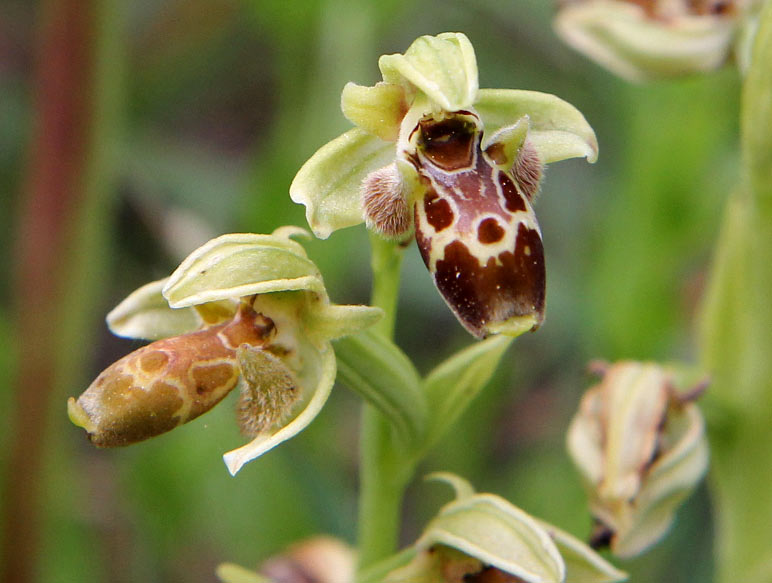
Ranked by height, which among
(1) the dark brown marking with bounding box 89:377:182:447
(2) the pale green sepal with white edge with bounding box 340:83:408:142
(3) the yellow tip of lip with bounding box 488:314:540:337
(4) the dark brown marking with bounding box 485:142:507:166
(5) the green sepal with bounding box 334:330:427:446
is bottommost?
(5) the green sepal with bounding box 334:330:427:446

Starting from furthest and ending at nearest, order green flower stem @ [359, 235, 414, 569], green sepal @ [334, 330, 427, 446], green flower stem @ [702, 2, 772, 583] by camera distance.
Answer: green flower stem @ [702, 2, 772, 583] → green flower stem @ [359, 235, 414, 569] → green sepal @ [334, 330, 427, 446]

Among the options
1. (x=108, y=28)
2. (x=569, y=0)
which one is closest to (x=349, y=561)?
(x=569, y=0)

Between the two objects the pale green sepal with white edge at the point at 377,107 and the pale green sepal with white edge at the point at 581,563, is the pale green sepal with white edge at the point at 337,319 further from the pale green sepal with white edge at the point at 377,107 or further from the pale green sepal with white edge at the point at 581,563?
the pale green sepal with white edge at the point at 581,563

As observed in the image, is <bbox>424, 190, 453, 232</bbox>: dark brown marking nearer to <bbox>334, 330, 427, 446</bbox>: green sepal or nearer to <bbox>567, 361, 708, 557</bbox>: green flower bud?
<bbox>334, 330, 427, 446</bbox>: green sepal

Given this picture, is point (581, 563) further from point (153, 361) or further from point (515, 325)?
point (153, 361)

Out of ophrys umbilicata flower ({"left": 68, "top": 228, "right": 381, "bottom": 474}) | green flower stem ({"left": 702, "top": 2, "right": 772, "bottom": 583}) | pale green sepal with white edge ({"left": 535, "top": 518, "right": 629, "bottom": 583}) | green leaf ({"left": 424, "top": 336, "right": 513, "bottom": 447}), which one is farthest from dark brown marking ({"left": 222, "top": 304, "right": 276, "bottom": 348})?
green flower stem ({"left": 702, "top": 2, "right": 772, "bottom": 583})

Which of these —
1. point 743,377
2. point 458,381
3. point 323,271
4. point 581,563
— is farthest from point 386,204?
point 323,271

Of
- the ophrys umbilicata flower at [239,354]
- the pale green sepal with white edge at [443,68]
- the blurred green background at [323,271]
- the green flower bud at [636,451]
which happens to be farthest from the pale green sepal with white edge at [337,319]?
the blurred green background at [323,271]
